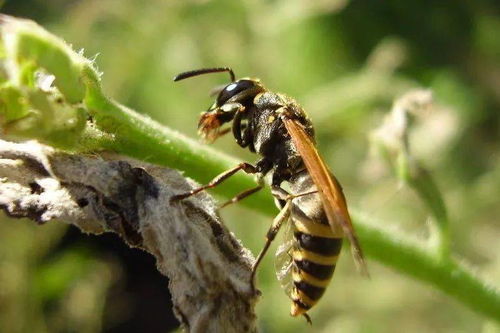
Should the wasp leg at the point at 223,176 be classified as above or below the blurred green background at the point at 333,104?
above

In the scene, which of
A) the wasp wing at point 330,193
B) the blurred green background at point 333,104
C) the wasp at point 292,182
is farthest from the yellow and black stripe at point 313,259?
the blurred green background at point 333,104

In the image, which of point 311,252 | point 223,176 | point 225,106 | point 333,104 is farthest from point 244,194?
point 333,104

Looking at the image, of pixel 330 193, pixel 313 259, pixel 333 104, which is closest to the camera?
pixel 330 193

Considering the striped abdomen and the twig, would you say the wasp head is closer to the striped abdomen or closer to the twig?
the striped abdomen

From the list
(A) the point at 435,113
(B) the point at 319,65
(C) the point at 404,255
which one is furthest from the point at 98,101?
(B) the point at 319,65

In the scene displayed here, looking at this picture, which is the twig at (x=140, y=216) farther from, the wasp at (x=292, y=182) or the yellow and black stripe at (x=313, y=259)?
the yellow and black stripe at (x=313, y=259)

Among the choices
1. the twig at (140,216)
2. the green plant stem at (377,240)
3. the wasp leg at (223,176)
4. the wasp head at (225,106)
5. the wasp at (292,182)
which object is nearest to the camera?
the twig at (140,216)

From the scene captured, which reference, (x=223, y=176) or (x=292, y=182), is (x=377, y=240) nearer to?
(x=292, y=182)
